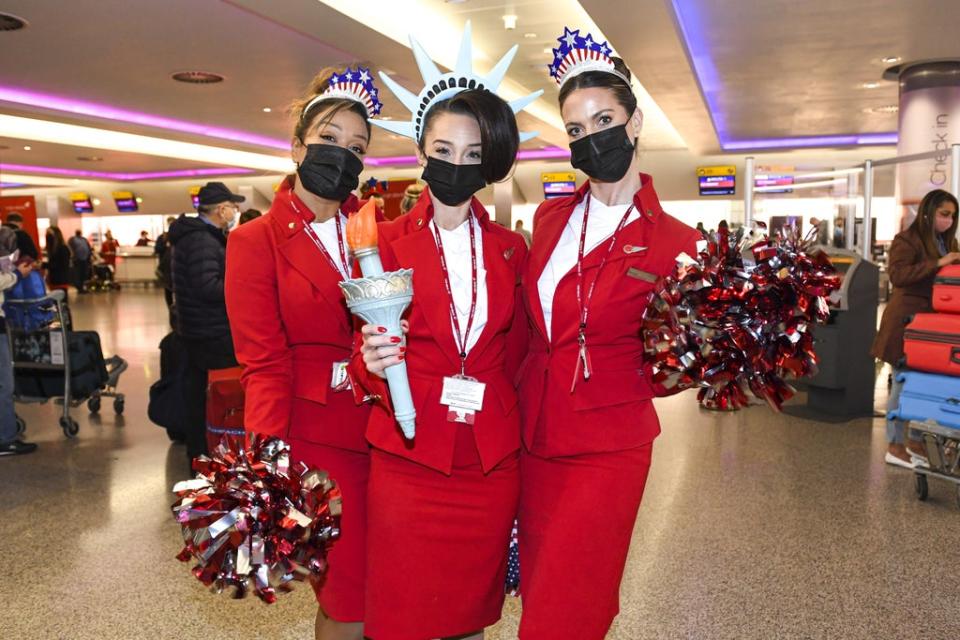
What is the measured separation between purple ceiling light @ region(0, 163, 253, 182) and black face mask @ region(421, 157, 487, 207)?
70.9 feet

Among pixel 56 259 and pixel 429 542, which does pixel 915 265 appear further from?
A: pixel 56 259

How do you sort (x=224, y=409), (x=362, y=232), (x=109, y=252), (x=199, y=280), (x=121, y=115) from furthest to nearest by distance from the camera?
(x=109, y=252) < (x=121, y=115) < (x=199, y=280) < (x=224, y=409) < (x=362, y=232)

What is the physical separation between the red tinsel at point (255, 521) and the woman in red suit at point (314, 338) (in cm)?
32

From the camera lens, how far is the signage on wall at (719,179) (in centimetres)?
2080

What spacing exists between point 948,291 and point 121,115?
12990 mm

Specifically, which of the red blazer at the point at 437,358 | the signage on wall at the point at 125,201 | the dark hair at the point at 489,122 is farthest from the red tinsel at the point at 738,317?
the signage on wall at the point at 125,201

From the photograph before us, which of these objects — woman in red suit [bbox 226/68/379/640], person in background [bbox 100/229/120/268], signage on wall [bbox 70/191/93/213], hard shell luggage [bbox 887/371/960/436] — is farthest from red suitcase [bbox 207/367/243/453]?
signage on wall [bbox 70/191/93/213]

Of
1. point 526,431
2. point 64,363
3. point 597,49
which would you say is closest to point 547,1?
point 64,363

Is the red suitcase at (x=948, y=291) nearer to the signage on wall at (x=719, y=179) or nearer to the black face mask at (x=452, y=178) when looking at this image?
the black face mask at (x=452, y=178)

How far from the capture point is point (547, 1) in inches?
298

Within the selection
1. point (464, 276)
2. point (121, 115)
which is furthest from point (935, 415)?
point (121, 115)

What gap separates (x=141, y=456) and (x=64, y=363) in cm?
129

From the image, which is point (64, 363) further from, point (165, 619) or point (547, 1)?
point (547, 1)

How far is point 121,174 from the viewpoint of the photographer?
987 inches
